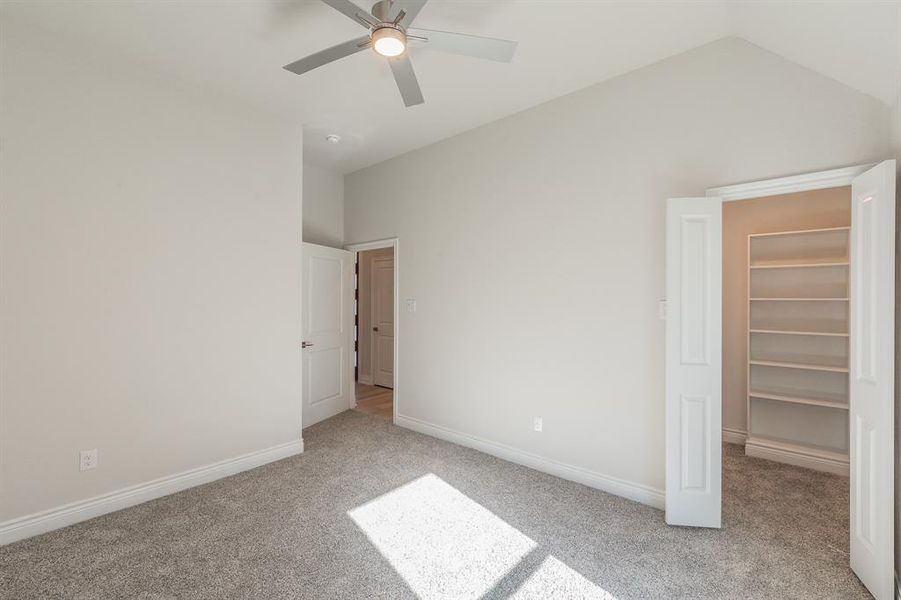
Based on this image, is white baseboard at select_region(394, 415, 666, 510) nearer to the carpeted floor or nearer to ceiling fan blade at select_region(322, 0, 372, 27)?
the carpeted floor

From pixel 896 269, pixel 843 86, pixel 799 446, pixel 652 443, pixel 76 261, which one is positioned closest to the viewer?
pixel 896 269

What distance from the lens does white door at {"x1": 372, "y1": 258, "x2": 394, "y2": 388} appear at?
6258mm

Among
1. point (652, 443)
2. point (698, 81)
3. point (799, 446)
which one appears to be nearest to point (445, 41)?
point (698, 81)

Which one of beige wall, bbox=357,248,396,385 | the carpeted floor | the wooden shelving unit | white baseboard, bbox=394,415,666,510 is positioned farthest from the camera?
beige wall, bbox=357,248,396,385

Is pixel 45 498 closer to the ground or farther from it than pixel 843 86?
closer to the ground

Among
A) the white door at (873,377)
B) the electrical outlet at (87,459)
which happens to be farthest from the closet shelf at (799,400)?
the electrical outlet at (87,459)

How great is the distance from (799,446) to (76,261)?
547 centimetres

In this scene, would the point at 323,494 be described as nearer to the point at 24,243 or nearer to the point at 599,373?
the point at 599,373

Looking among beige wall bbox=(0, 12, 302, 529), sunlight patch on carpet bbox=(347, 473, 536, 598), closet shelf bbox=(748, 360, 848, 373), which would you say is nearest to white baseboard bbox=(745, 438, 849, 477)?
closet shelf bbox=(748, 360, 848, 373)

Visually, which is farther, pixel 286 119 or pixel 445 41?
pixel 286 119

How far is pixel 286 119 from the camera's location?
3523 millimetres

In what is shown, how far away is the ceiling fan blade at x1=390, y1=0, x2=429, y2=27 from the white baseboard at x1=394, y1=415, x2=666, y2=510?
305 cm

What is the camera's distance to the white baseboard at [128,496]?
7.53 feet

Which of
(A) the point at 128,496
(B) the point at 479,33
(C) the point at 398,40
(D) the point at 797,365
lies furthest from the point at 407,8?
(D) the point at 797,365
